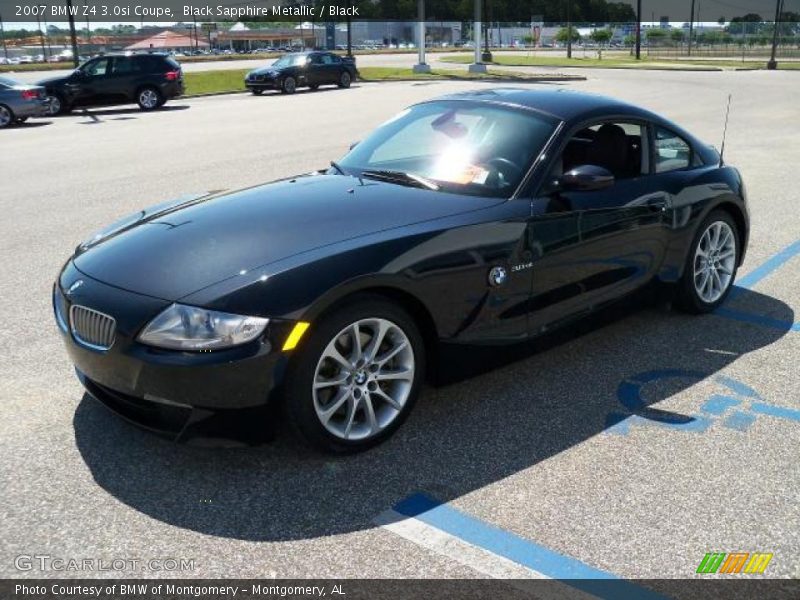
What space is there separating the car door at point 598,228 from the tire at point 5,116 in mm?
17840

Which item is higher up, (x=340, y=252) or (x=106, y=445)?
(x=340, y=252)

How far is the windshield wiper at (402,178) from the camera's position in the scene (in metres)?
4.30

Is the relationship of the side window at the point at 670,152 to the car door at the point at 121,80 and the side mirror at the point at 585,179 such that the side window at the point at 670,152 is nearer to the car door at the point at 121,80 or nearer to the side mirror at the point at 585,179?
the side mirror at the point at 585,179

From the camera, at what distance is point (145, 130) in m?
17.3

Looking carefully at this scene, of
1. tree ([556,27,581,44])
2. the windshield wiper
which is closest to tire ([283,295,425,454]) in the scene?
the windshield wiper

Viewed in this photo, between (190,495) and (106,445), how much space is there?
0.63 metres

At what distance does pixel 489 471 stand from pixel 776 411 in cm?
165

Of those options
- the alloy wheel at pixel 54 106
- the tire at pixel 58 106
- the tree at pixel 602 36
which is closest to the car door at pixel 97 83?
the tire at pixel 58 106

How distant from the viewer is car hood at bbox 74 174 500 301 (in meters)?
3.46

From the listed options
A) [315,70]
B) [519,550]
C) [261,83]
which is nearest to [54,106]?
[261,83]

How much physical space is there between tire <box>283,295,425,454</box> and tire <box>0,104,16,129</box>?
723 inches

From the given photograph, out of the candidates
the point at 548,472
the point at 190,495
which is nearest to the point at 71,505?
the point at 190,495

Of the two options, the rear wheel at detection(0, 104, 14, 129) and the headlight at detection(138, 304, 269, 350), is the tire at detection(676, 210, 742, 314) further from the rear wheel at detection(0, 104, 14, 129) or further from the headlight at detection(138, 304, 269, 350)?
the rear wheel at detection(0, 104, 14, 129)

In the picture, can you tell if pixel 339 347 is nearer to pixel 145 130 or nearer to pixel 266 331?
pixel 266 331
